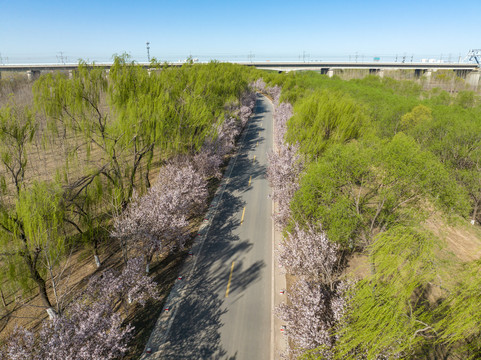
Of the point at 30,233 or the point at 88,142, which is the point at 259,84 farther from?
the point at 30,233

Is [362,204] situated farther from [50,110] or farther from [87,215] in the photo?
[50,110]

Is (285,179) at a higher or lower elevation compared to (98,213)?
higher

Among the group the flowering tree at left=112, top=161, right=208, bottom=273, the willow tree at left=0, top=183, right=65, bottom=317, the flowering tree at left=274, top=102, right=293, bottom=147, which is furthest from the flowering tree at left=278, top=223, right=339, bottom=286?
the flowering tree at left=274, top=102, right=293, bottom=147

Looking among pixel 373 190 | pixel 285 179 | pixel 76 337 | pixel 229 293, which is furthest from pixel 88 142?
pixel 373 190

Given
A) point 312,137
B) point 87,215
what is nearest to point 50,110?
point 87,215

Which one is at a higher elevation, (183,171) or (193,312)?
(183,171)
